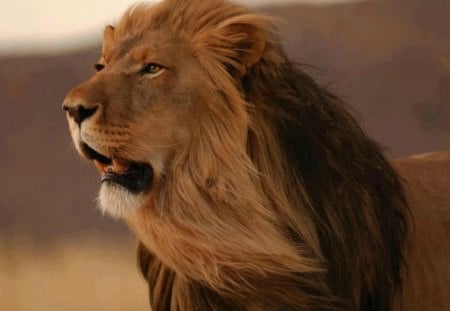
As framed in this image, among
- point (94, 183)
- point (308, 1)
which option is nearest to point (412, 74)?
point (308, 1)

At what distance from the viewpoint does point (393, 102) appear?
451cm

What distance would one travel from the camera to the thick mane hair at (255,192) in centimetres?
283

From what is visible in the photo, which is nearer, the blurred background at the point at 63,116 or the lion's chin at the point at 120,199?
the lion's chin at the point at 120,199

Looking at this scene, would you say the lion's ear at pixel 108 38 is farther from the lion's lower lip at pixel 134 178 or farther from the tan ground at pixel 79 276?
the tan ground at pixel 79 276

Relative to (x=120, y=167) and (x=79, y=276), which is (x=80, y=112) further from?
(x=79, y=276)

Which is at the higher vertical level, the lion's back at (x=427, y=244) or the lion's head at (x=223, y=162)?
the lion's head at (x=223, y=162)

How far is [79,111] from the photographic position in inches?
108

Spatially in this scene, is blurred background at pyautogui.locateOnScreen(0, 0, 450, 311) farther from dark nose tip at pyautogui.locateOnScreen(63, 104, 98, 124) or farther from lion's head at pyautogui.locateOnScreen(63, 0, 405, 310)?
dark nose tip at pyautogui.locateOnScreen(63, 104, 98, 124)

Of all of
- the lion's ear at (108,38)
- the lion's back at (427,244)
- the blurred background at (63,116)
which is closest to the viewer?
the lion's ear at (108,38)

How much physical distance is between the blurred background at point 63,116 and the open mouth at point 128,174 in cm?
152

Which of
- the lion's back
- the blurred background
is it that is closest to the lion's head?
the lion's back

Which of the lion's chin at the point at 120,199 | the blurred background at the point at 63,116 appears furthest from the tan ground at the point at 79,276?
the lion's chin at the point at 120,199

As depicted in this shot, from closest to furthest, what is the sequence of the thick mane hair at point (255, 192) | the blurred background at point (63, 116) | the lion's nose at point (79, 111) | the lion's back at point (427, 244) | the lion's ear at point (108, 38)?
the lion's nose at point (79, 111), the thick mane hair at point (255, 192), the lion's ear at point (108, 38), the lion's back at point (427, 244), the blurred background at point (63, 116)

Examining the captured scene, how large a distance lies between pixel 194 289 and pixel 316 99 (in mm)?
629
